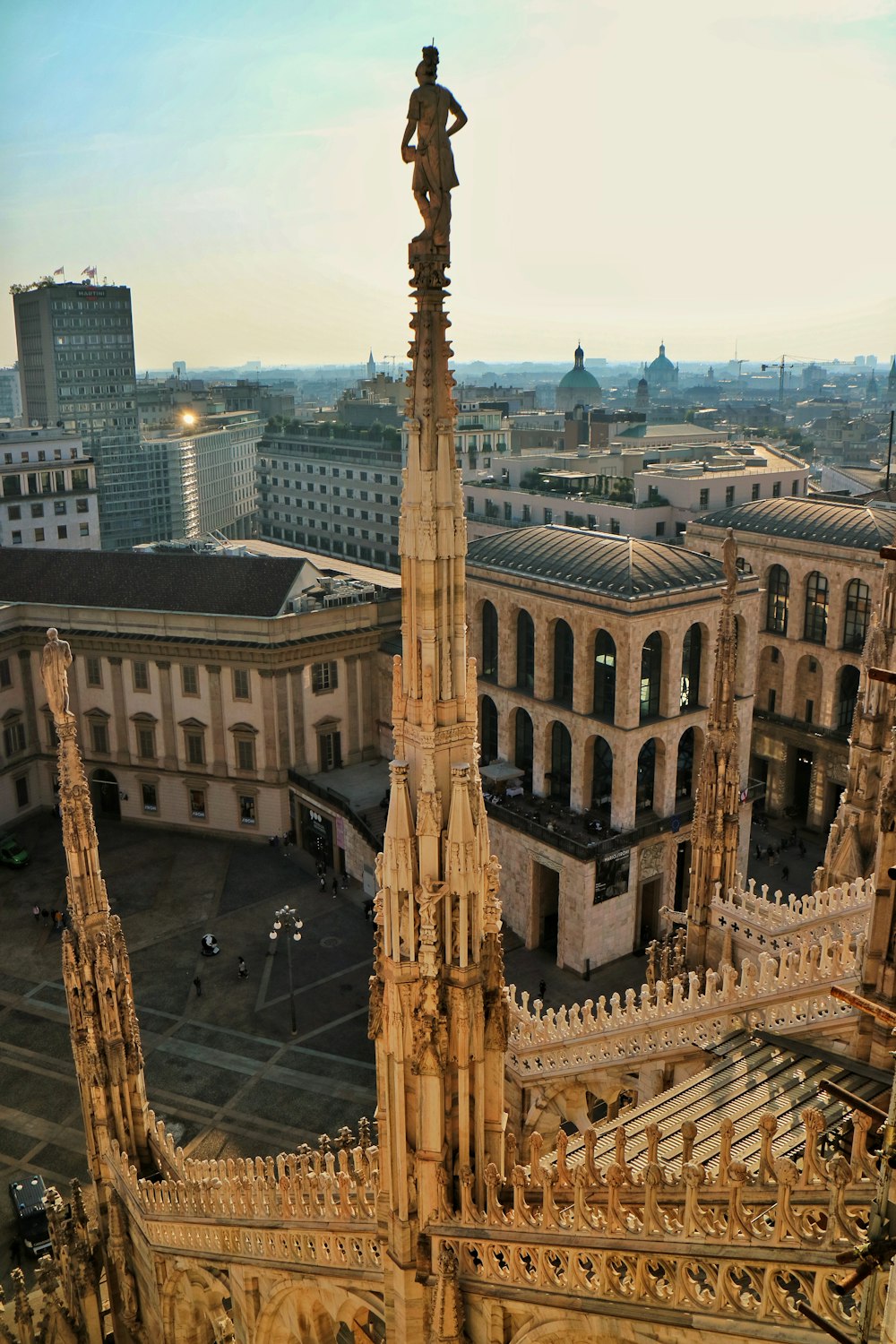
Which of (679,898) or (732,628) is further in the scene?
(679,898)

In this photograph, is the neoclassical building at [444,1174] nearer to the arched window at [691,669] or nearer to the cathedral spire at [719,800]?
the cathedral spire at [719,800]

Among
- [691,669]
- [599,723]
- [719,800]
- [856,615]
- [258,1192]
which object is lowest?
[599,723]

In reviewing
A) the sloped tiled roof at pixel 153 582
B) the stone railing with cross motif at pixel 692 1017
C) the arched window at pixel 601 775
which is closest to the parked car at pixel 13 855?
the sloped tiled roof at pixel 153 582

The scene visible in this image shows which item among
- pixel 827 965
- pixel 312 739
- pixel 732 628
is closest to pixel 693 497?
pixel 312 739

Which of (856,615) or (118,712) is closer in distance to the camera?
(856,615)

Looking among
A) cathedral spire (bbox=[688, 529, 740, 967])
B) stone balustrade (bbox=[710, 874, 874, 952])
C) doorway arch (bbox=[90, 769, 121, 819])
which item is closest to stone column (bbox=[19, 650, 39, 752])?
doorway arch (bbox=[90, 769, 121, 819])

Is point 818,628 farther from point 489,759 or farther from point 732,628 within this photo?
point 732,628

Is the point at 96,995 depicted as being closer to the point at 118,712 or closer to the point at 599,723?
the point at 599,723

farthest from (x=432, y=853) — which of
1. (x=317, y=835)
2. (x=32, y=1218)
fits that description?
(x=317, y=835)
